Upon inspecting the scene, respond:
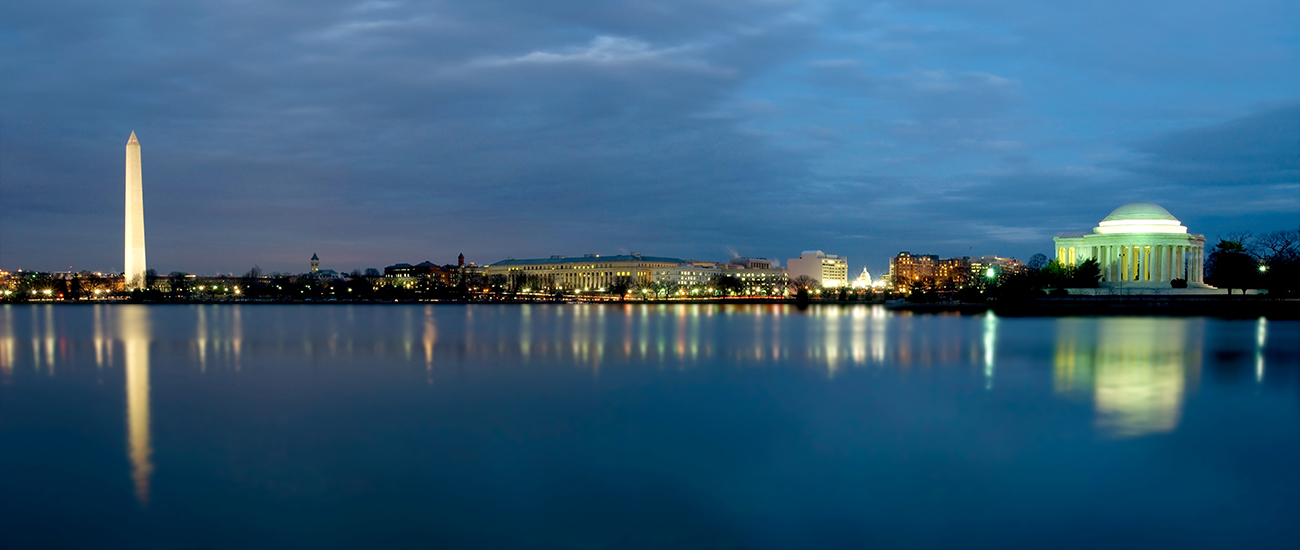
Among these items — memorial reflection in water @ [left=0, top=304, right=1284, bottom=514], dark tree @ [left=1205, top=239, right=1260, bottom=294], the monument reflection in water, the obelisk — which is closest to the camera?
the monument reflection in water

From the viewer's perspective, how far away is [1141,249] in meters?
75.8

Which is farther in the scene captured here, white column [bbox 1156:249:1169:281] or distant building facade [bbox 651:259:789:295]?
distant building facade [bbox 651:259:789:295]

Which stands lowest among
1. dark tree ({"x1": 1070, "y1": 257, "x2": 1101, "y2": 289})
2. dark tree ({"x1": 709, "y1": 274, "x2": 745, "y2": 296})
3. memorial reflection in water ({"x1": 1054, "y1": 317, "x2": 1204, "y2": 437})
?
memorial reflection in water ({"x1": 1054, "y1": 317, "x2": 1204, "y2": 437})

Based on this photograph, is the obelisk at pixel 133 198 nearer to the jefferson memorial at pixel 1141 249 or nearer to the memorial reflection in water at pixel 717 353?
the memorial reflection in water at pixel 717 353

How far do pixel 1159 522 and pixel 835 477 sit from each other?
141 inches

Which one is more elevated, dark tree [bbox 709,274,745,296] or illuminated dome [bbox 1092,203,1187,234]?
illuminated dome [bbox 1092,203,1187,234]

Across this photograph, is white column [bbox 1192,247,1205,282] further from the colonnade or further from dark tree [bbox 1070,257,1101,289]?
dark tree [bbox 1070,257,1101,289]

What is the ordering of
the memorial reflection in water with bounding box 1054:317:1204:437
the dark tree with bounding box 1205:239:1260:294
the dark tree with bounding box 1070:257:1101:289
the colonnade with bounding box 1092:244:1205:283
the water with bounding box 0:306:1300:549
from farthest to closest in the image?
the colonnade with bounding box 1092:244:1205:283, the dark tree with bounding box 1070:257:1101:289, the dark tree with bounding box 1205:239:1260:294, the memorial reflection in water with bounding box 1054:317:1204:437, the water with bounding box 0:306:1300:549

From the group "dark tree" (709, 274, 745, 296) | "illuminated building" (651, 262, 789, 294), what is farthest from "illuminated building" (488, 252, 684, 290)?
"dark tree" (709, 274, 745, 296)

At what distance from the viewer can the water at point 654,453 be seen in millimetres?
9102

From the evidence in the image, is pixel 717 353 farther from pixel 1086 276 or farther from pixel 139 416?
pixel 1086 276

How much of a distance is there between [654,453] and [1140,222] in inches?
3013

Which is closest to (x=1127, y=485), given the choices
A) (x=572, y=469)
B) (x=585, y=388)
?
(x=572, y=469)

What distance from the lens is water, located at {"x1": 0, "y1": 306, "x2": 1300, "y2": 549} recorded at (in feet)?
29.9
